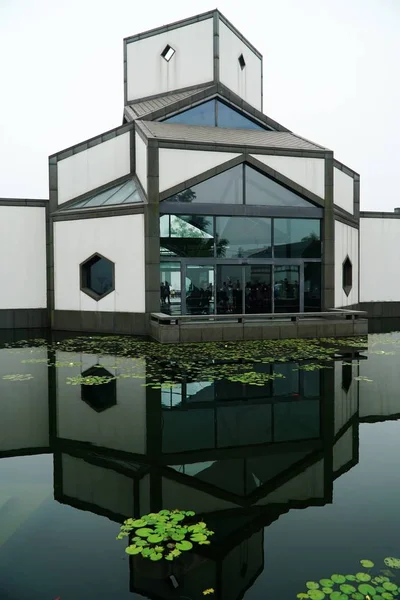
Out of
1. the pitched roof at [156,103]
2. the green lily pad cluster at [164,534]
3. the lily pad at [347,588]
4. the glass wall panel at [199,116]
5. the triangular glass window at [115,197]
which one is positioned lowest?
the lily pad at [347,588]

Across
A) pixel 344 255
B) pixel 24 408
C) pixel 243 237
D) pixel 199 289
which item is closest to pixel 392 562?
pixel 24 408

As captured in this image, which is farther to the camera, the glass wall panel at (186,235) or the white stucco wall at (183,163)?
the glass wall panel at (186,235)

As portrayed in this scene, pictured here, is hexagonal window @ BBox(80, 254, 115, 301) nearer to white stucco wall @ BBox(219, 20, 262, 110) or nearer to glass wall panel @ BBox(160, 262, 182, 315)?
glass wall panel @ BBox(160, 262, 182, 315)

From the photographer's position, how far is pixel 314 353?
15023 mm

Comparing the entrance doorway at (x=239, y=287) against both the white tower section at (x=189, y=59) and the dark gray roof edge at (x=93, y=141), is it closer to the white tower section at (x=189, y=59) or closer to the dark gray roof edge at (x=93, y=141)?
the dark gray roof edge at (x=93, y=141)

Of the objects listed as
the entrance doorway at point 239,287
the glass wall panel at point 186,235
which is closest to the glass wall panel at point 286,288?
the entrance doorway at point 239,287

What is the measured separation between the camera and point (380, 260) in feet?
98.3

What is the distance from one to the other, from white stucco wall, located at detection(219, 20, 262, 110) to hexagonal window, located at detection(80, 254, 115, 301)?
12959 mm

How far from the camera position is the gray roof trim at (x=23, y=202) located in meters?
24.2

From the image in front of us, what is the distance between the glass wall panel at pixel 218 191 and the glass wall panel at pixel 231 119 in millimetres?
5727

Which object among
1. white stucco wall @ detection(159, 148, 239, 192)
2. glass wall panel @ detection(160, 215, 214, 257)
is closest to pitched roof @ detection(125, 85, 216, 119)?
white stucco wall @ detection(159, 148, 239, 192)

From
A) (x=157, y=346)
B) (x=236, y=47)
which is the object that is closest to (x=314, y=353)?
(x=157, y=346)

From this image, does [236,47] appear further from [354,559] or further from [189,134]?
[354,559]

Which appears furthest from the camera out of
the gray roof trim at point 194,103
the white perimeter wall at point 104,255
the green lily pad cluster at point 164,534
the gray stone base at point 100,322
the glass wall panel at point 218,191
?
the gray roof trim at point 194,103
